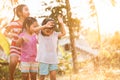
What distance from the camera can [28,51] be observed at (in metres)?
4.85

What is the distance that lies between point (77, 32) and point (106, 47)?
13.2 meters

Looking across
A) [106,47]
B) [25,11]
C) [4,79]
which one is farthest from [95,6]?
[106,47]

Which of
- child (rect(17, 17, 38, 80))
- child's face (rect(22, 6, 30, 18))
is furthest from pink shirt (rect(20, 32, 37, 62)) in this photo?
child's face (rect(22, 6, 30, 18))

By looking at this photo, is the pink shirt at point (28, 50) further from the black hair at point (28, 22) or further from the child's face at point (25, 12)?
the child's face at point (25, 12)

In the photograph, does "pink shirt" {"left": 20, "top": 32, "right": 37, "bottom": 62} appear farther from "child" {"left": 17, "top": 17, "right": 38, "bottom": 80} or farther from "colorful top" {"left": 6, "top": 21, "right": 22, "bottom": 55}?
"colorful top" {"left": 6, "top": 21, "right": 22, "bottom": 55}

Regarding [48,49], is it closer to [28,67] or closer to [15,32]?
[28,67]

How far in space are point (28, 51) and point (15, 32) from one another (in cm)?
44

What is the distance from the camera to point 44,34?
4.89m

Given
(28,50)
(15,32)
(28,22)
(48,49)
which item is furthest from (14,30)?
(48,49)

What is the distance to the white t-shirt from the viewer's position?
15.8 feet

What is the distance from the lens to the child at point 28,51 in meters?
4.82

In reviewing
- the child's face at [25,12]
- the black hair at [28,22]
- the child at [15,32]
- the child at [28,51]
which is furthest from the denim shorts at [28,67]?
the child's face at [25,12]

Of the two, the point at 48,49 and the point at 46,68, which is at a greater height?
the point at 48,49

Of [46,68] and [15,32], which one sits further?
[15,32]
